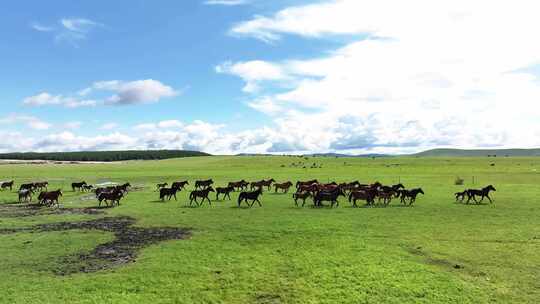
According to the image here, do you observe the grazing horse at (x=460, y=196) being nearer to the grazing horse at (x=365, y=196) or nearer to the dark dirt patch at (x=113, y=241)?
the grazing horse at (x=365, y=196)

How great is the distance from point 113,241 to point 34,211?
14317 mm

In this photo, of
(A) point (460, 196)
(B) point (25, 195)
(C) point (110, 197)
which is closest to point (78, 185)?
(B) point (25, 195)

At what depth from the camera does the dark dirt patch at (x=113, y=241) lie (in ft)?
52.0

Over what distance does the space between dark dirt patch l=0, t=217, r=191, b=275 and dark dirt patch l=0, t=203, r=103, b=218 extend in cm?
466

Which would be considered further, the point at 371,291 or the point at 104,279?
the point at 104,279

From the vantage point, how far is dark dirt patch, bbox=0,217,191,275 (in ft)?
52.0

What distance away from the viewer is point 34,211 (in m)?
30.1

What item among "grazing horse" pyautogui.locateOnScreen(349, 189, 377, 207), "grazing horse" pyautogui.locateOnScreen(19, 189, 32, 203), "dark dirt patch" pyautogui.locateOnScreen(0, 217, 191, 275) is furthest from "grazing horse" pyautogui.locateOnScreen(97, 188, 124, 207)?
"grazing horse" pyautogui.locateOnScreen(349, 189, 377, 207)

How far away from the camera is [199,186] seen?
46781mm

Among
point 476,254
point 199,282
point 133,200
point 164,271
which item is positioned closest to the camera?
point 199,282

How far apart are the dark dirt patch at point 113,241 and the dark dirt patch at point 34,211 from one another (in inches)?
183

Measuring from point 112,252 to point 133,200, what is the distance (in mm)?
18916

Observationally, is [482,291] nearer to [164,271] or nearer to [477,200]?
[164,271]

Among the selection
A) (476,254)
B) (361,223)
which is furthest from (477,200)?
(476,254)
